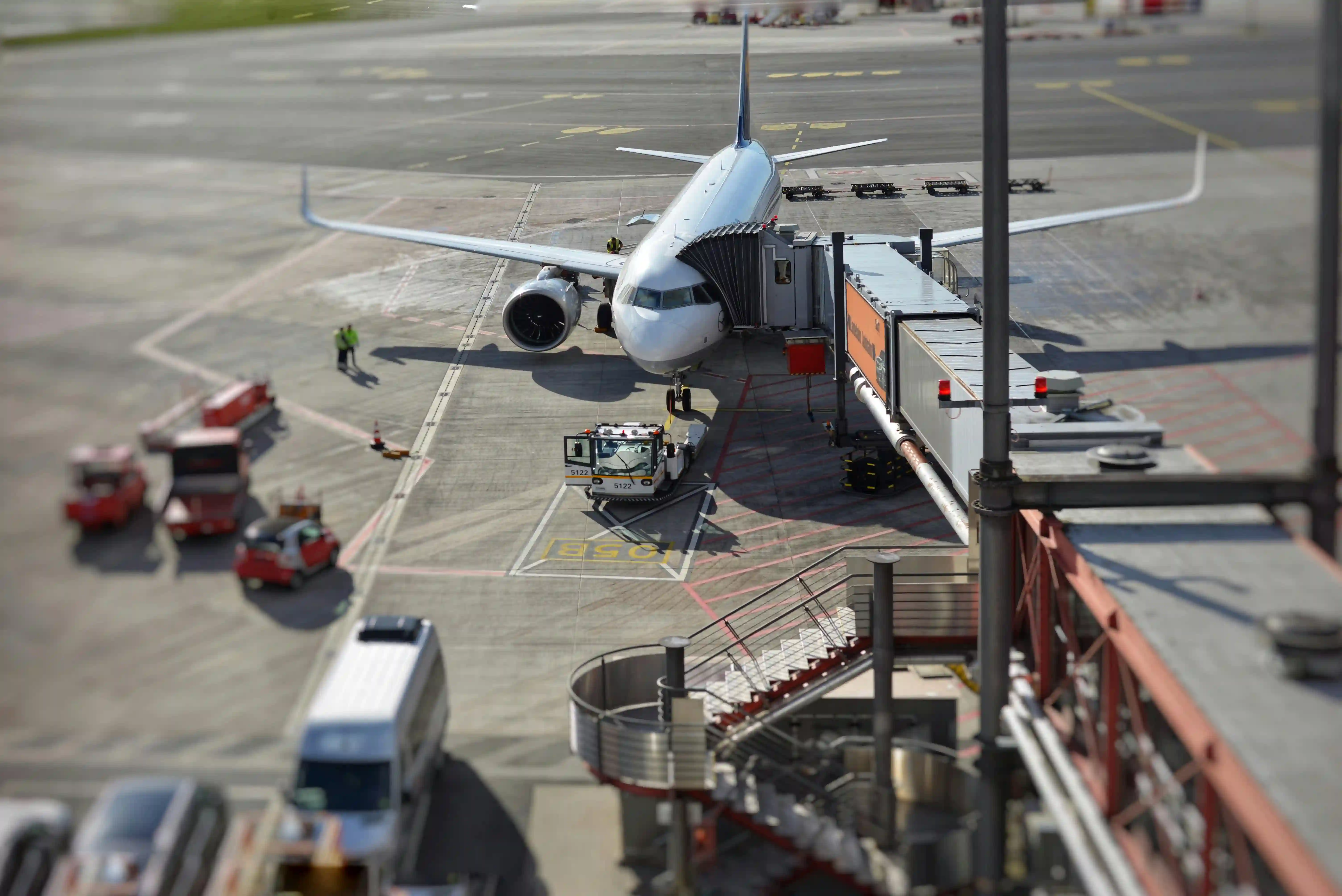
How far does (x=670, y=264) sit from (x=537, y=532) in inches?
425

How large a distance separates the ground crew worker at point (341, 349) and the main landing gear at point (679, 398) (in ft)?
47.2

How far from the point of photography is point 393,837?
1559 centimetres

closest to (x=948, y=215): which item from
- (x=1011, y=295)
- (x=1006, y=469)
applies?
(x=1011, y=295)

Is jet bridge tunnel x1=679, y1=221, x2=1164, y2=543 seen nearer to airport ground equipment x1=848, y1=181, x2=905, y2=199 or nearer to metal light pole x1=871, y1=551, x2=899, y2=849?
metal light pole x1=871, y1=551, x2=899, y2=849

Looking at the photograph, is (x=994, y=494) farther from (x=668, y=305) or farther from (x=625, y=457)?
(x=668, y=305)

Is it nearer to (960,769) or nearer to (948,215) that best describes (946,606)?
(960,769)

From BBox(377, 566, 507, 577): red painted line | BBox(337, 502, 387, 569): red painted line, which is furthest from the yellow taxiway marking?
BBox(377, 566, 507, 577): red painted line

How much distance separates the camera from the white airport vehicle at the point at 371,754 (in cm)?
1235

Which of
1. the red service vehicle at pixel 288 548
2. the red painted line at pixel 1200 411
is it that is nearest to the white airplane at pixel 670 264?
the red service vehicle at pixel 288 548

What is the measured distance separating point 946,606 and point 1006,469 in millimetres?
3447

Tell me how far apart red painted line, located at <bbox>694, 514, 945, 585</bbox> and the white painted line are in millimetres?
4187

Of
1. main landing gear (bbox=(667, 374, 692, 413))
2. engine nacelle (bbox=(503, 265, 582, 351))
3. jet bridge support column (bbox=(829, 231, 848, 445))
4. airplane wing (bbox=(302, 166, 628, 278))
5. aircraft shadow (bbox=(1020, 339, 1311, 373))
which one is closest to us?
aircraft shadow (bbox=(1020, 339, 1311, 373))

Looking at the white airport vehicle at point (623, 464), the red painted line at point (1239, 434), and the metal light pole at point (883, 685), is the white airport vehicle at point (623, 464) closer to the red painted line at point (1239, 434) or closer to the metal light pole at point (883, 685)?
the metal light pole at point (883, 685)

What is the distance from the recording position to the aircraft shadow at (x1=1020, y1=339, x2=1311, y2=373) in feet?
49.0
